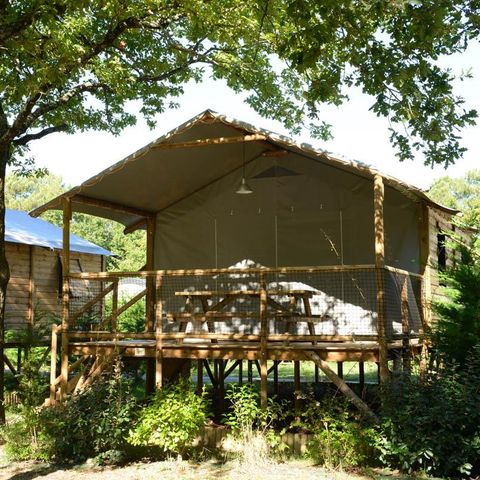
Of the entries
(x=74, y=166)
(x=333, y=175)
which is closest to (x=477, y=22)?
(x=333, y=175)

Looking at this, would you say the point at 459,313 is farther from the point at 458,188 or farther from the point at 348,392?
the point at 458,188

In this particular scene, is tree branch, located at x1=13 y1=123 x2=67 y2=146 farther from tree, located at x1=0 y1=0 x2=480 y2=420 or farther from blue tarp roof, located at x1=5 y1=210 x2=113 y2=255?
blue tarp roof, located at x1=5 y1=210 x2=113 y2=255

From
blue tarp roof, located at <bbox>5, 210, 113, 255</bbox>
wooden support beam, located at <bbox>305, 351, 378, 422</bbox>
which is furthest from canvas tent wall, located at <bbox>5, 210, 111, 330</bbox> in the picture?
wooden support beam, located at <bbox>305, 351, 378, 422</bbox>

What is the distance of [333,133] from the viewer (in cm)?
1778

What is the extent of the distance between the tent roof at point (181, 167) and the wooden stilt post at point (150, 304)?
0.34m

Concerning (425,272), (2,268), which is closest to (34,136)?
Answer: (2,268)

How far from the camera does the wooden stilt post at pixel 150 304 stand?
41.0 ft

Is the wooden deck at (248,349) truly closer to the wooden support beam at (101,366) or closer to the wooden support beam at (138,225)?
the wooden support beam at (101,366)

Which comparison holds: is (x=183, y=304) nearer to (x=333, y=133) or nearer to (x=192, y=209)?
(x=192, y=209)

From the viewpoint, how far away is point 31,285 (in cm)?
1669

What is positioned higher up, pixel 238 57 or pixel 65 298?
pixel 238 57

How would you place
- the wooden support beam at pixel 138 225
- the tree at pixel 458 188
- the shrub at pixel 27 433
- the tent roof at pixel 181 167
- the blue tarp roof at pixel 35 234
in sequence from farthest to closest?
1. the tree at pixel 458 188
2. the blue tarp roof at pixel 35 234
3. the wooden support beam at pixel 138 225
4. the tent roof at pixel 181 167
5. the shrub at pixel 27 433

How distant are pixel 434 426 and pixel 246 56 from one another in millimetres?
10494

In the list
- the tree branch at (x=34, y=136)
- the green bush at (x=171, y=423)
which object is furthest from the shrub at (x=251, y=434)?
the tree branch at (x=34, y=136)
